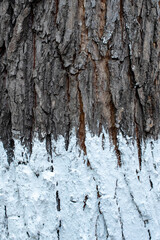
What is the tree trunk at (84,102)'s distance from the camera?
1240 millimetres

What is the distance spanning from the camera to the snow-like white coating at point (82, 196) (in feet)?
4.04

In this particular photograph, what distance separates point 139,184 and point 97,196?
8.2 inches

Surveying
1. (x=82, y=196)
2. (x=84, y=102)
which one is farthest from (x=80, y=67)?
(x=82, y=196)

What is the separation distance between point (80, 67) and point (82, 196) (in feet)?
1.94

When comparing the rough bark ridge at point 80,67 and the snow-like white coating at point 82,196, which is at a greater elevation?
the rough bark ridge at point 80,67

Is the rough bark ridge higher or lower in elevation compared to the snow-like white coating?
higher

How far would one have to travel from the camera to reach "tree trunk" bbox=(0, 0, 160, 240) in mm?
1240

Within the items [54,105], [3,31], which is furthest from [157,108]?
[3,31]

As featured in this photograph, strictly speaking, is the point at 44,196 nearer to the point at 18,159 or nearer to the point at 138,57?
the point at 18,159

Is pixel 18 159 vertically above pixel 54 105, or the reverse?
pixel 54 105

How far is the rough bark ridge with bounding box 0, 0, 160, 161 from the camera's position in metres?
1.24

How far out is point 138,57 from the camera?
1285mm

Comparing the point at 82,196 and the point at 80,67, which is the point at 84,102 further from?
the point at 82,196

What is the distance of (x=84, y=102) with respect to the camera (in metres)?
1.24
